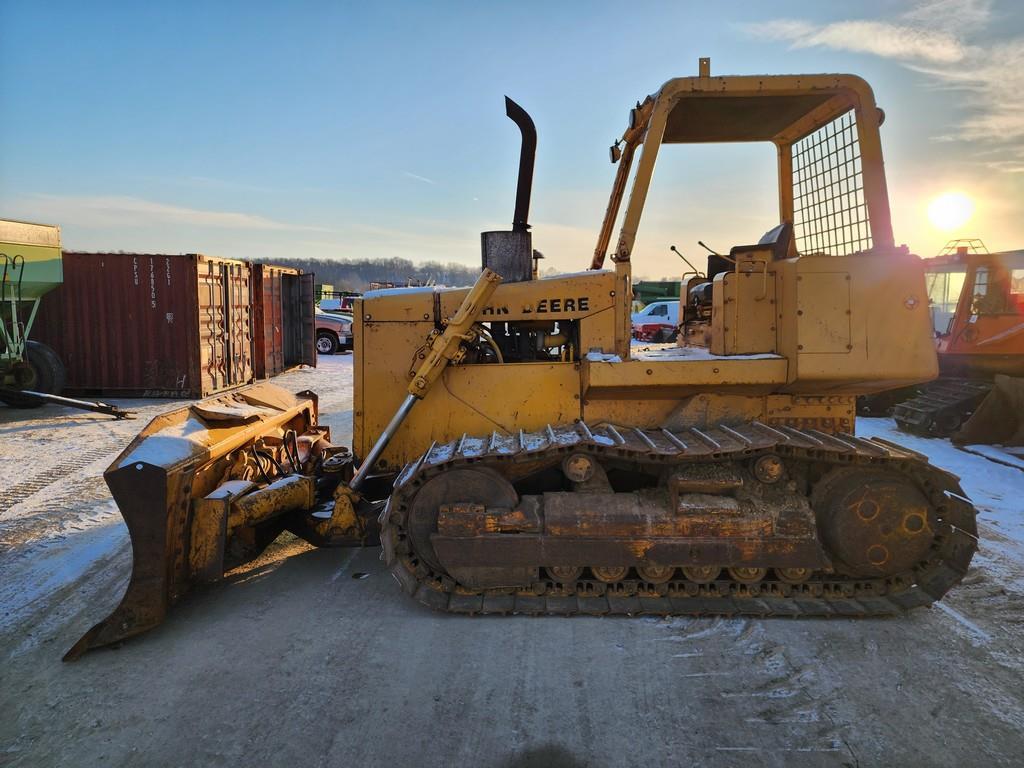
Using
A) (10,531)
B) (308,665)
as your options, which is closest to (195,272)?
(10,531)

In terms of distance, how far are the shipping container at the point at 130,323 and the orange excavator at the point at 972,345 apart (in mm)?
12853

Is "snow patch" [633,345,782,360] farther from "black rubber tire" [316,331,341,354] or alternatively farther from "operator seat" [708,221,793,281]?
"black rubber tire" [316,331,341,354]

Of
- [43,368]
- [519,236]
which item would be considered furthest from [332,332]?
[519,236]

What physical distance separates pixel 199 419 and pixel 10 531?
2344 millimetres

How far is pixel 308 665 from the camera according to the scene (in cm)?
361

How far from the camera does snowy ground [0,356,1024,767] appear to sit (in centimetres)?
293

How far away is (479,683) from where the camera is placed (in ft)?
11.3

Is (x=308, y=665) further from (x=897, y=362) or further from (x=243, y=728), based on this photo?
(x=897, y=362)

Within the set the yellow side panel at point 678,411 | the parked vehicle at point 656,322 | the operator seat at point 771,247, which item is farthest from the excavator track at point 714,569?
the parked vehicle at point 656,322

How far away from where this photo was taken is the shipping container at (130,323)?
13.2m

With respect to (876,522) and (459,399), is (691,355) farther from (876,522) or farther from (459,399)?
(459,399)

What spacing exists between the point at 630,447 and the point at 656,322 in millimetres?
19933

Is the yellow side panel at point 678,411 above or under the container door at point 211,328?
under

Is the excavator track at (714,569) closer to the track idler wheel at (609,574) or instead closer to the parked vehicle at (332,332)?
the track idler wheel at (609,574)
